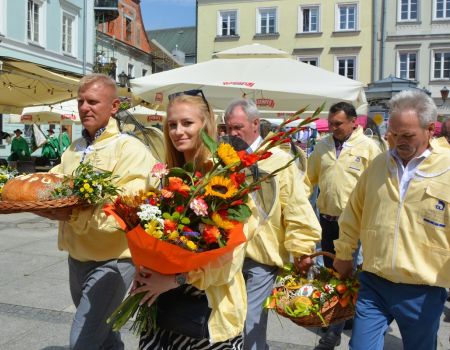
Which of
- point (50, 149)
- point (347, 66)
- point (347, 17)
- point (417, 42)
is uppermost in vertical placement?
point (347, 17)

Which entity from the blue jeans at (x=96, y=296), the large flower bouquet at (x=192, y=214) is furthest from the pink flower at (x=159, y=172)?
the blue jeans at (x=96, y=296)

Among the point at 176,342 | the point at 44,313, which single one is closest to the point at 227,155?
the point at 176,342

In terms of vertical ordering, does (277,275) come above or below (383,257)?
below

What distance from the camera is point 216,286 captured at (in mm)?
2143

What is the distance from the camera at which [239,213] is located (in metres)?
2.04

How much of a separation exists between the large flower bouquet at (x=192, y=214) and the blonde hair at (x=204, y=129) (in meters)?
0.19

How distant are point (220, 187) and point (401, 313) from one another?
4.38 feet

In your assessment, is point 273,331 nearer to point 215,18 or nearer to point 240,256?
point 240,256

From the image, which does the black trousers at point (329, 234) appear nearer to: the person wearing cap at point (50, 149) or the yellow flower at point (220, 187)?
the yellow flower at point (220, 187)

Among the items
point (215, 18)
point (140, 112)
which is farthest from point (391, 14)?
point (140, 112)

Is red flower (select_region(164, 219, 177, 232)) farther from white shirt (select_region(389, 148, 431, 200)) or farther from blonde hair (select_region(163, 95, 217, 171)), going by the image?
white shirt (select_region(389, 148, 431, 200))

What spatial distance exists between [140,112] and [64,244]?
13.9 meters

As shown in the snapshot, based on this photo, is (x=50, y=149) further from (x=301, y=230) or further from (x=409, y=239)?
(x=409, y=239)

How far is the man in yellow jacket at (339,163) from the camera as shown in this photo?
5012mm
